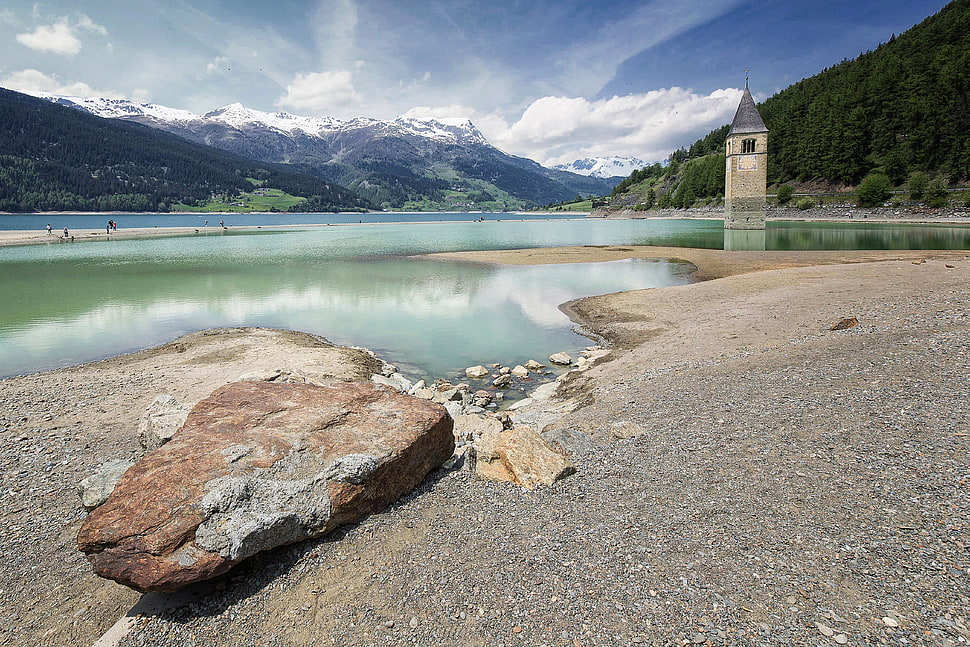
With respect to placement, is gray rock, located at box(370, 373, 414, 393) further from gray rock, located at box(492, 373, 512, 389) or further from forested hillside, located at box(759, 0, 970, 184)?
forested hillside, located at box(759, 0, 970, 184)

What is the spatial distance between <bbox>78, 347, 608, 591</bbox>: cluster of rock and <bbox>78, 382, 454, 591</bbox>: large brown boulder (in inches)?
0.5

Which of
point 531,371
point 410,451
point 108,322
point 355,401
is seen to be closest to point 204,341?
point 108,322

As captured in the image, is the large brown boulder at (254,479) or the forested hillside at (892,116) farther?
the forested hillside at (892,116)

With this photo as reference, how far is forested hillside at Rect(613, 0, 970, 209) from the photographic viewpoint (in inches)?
3369

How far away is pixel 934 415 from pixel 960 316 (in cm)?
857

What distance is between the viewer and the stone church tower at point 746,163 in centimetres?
9253

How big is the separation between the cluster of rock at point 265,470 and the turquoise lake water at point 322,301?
25.8 ft

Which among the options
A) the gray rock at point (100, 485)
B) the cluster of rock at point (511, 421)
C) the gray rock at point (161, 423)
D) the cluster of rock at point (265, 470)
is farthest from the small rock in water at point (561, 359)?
the gray rock at point (100, 485)

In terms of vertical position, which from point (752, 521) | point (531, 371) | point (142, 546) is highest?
point (142, 546)

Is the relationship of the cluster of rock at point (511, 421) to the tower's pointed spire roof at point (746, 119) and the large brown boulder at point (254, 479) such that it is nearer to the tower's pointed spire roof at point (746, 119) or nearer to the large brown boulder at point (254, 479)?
the large brown boulder at point (254, 479)

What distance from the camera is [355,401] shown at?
771 centimetres

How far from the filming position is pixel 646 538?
17.9 ft

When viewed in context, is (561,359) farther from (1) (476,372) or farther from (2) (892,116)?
(2) (892,116)

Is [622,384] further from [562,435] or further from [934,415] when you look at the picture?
[934,415]
